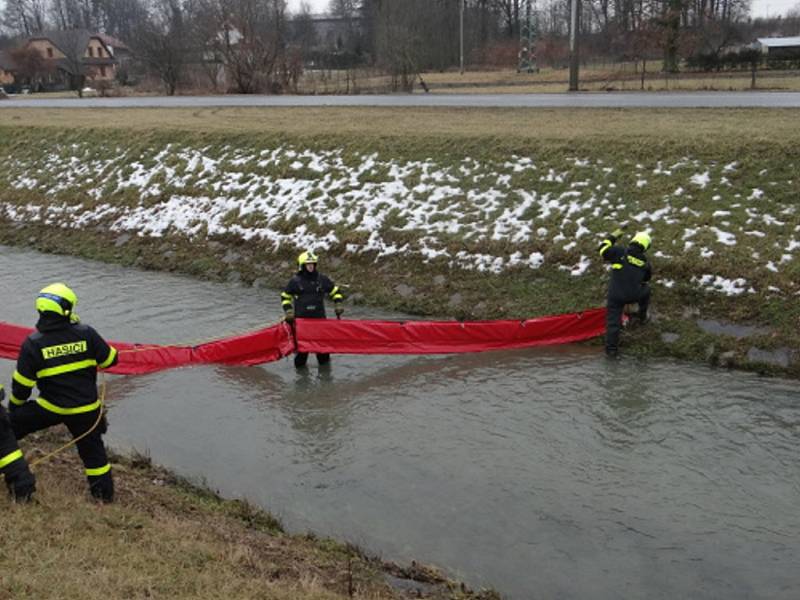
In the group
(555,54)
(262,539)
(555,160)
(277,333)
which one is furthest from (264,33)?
(262,539)

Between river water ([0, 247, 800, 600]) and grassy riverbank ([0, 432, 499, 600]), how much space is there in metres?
0.44

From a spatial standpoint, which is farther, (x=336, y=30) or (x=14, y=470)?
(x=336, y=30)

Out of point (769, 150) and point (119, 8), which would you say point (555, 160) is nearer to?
point (769, 150)

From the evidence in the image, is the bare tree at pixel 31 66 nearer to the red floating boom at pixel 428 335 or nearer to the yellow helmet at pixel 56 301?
the red floating boom at pixel 428 335

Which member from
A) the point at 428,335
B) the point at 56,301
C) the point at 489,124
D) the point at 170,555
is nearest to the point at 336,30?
the point at 489,124

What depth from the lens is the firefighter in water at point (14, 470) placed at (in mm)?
6234

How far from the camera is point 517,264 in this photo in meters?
14.1

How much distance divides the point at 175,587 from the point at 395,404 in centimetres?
504

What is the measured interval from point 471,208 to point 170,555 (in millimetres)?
11881

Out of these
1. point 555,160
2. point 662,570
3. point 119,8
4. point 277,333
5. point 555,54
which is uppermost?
point 119,8

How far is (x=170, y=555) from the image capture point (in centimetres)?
555

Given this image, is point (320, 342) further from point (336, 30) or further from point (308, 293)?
point (336, 30)

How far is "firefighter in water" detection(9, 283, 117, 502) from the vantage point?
6.48 meters

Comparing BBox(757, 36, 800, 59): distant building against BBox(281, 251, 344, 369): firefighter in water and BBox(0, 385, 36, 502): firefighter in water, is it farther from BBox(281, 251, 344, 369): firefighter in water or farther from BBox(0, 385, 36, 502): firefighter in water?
BBox(0, 385, 36, 502): firefighter in water
